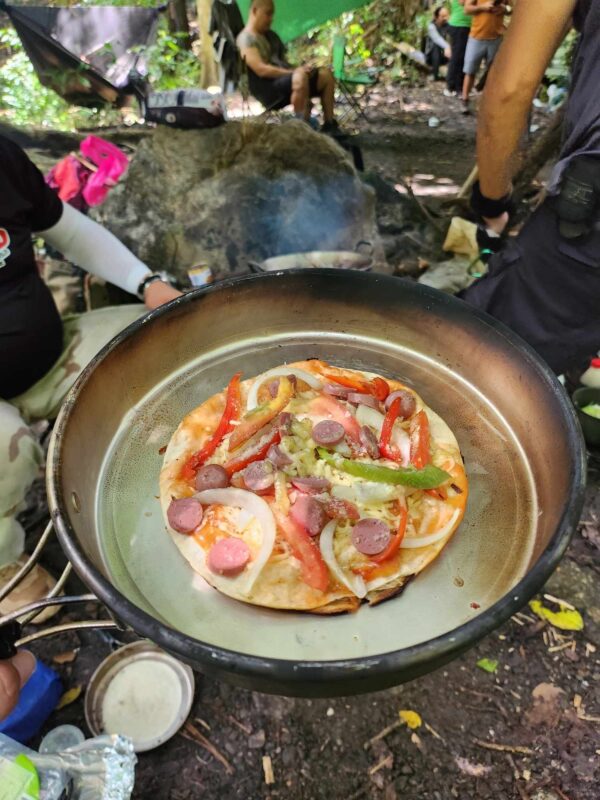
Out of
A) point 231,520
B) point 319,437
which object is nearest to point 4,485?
point 231,520

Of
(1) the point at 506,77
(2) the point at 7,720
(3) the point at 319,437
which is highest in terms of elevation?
(1) the point at 506,77

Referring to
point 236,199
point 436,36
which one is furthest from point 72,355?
point 436,36

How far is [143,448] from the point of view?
2.05 m

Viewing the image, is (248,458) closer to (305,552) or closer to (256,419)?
(256,419)

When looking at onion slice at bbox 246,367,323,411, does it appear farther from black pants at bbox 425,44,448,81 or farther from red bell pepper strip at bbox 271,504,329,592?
black pants at bbox 425,44,448,81

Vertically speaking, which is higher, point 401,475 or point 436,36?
point 436,36

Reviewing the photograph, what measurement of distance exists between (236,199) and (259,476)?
13.0 ft

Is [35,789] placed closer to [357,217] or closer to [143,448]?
[143,448]

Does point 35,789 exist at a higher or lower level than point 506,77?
lower

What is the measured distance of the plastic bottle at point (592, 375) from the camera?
4176mm

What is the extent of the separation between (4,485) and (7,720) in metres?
1.09

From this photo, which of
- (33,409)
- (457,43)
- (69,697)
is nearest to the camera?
(69,697)

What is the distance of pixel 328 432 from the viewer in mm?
2002

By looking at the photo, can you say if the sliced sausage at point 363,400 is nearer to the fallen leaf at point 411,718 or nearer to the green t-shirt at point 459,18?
the fallen leaf at point 411,718
